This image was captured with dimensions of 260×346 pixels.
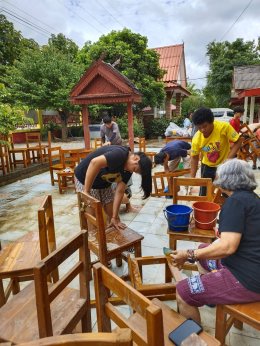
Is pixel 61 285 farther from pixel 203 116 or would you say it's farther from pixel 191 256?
pixel 203 116

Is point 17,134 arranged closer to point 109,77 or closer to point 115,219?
point 109,77

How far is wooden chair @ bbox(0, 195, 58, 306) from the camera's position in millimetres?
2139

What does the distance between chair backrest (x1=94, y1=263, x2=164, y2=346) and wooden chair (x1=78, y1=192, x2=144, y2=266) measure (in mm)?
877

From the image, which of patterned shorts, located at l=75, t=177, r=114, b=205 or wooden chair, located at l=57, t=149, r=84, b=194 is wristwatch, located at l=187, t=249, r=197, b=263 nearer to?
patterned shorts, located at l=75, t=177, r=114, b=205

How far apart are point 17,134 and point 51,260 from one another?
16397 mm

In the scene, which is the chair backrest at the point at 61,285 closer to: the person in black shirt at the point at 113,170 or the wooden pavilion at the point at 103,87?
the person in black shirt at the point at 113,170

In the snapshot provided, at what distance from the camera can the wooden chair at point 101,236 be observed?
7.38 ft

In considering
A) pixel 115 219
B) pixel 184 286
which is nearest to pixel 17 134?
pixel 115 219

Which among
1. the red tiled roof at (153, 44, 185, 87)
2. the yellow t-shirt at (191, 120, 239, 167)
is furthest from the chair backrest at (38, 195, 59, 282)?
the red tiled roof at (153, 44, 185, 87)

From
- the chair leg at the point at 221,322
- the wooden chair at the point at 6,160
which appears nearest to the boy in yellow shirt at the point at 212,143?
the chair leg at the point at 221,322

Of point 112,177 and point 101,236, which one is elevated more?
point 112,177

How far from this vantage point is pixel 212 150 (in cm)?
→ 364

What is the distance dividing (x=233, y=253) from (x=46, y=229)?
142cm

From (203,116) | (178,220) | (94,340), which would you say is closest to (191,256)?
(178,220)
